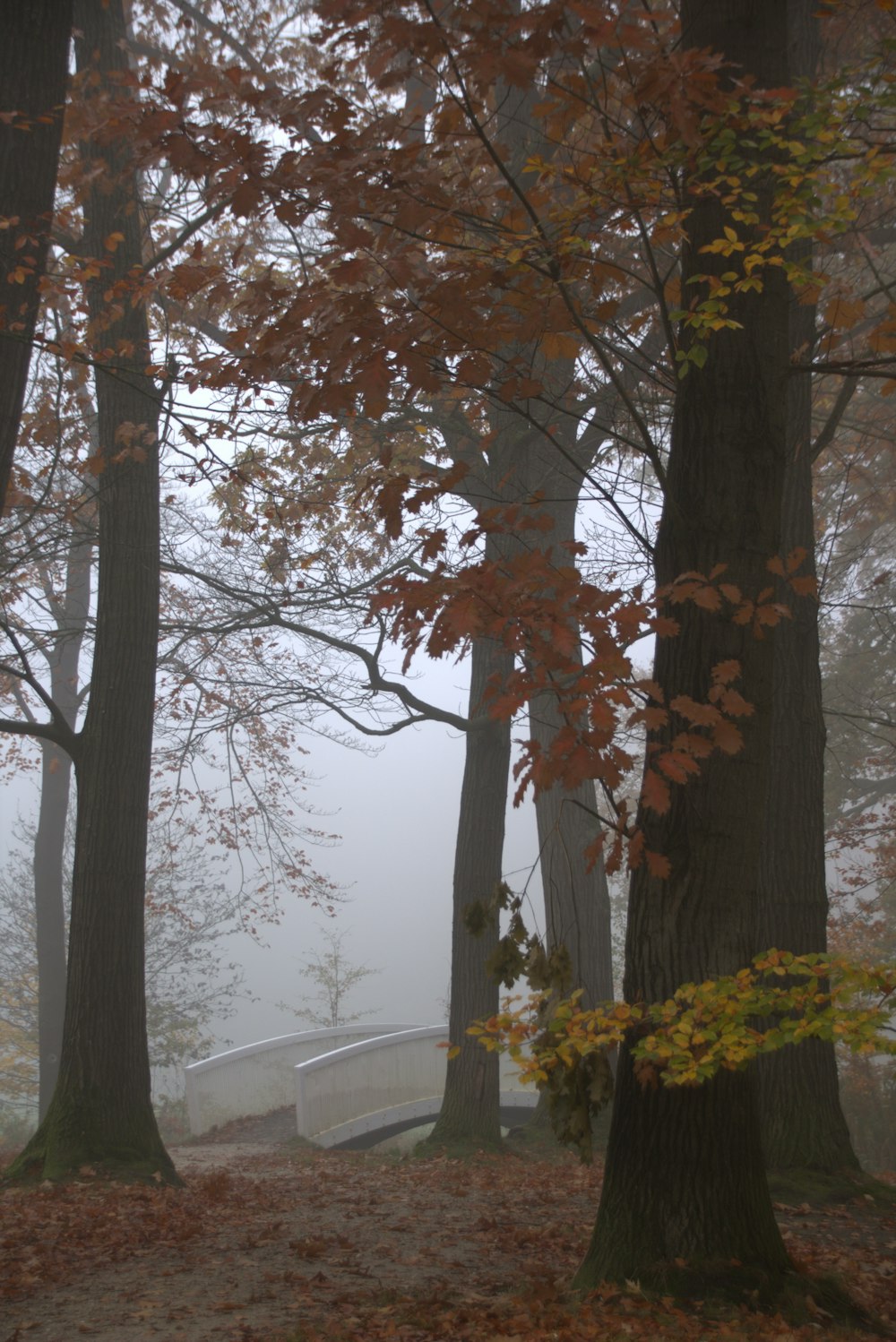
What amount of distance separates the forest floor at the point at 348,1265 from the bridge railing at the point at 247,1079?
904cm

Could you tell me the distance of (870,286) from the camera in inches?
409

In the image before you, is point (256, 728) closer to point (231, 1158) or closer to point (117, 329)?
point (231, 1158)

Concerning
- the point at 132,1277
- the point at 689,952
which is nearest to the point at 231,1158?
the point at 132,1277

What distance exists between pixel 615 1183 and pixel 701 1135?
1.27ft

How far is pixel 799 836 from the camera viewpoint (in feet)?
21.6

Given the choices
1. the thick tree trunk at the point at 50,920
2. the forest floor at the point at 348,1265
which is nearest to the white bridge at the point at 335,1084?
the thick tree trunk at the point at 50,920

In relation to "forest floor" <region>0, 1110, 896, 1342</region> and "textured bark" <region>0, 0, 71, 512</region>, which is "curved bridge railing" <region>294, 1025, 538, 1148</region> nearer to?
"forest floor" <region>0, 1110, 896, 1342</region>

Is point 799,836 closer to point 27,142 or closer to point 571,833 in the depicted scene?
point 571,833

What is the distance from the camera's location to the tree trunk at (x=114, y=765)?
24.2ft

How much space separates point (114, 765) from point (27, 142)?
4476 mm

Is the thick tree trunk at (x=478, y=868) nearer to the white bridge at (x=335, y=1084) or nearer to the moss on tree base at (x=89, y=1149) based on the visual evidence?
the white bridge at (x=335, y=1084)

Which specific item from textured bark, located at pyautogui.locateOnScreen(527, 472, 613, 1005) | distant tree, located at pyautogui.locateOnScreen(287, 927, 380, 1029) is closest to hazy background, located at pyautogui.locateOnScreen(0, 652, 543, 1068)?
distant tree, located at pyautogui.locateOnScreen(287, 927, 380, 1029)

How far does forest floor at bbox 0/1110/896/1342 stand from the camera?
12.3 ft

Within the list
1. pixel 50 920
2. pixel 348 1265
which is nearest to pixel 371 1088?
pixel 50 920
